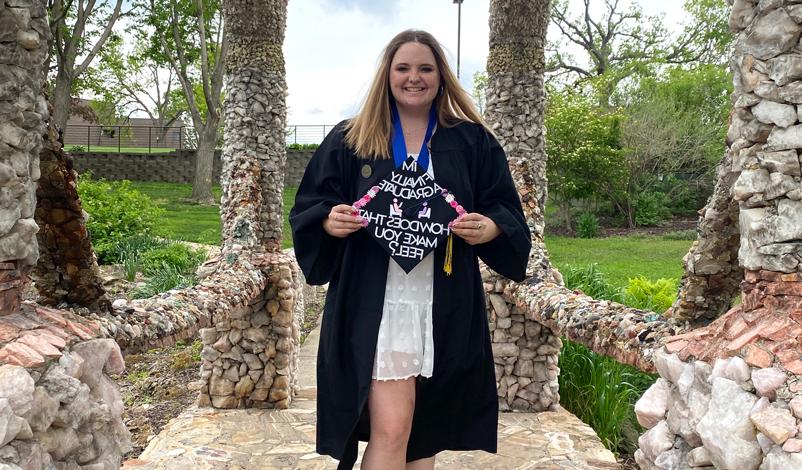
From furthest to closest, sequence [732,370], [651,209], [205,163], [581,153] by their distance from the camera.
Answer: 1. [205,163]
2. [651,209]
3. [581,153]
4. [732,370]

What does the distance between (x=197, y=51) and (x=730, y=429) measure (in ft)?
68.2

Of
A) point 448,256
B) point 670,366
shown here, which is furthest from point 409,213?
point 670,366

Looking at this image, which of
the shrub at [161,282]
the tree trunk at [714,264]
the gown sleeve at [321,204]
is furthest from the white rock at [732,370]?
the shrub at [161,282]

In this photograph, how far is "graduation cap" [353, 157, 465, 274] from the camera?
239cm

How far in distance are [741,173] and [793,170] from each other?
0.15 metres

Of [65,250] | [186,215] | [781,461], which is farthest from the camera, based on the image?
[186,215]

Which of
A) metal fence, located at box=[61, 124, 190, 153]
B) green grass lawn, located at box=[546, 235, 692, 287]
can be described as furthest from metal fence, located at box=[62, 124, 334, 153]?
green grass lawn, located at box=[546, 235, 692, 287]

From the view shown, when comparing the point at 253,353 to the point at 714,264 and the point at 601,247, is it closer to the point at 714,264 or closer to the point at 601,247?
the point at 714,264

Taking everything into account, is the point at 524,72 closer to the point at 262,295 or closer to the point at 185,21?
the point at 262,295

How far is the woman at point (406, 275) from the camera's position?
2.43m

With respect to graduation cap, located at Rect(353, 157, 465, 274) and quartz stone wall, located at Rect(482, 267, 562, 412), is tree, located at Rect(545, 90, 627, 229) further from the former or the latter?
graduation cap, located at Rect(353, 157, 465, 274)

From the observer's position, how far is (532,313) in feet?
13.7

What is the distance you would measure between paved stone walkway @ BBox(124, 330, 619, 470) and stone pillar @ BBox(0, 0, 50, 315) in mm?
1850

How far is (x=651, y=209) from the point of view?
60.8ft
